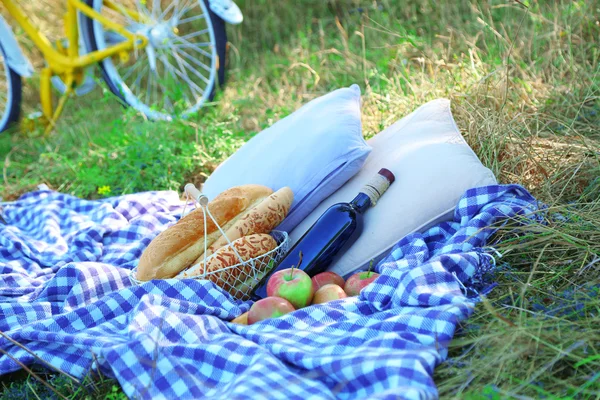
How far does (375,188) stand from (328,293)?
1.41 feet

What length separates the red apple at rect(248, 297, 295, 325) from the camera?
5.95ft

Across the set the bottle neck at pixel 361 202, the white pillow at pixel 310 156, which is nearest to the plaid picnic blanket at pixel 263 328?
the bottle neck at pixel 361 202

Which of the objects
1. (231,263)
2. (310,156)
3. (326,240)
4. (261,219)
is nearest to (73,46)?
(310,156)

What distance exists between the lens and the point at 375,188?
7.02 ft

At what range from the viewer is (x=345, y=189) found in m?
2.33

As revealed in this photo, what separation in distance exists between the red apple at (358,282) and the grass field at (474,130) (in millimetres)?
384

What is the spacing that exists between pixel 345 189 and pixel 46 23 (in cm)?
414

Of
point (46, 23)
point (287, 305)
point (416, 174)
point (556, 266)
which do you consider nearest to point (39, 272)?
point (287, 305)

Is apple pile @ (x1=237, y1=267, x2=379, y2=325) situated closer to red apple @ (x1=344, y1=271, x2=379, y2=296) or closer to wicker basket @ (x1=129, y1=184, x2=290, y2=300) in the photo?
red apple @ (x1=344, y1=271, x2=379, y2=296)

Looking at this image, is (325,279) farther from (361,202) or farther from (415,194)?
(415,194)

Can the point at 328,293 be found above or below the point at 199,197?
below

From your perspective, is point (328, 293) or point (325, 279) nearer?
point (328, 293)

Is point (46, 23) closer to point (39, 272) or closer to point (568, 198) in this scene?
point (39, 272)

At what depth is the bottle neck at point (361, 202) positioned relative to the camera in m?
2.11
